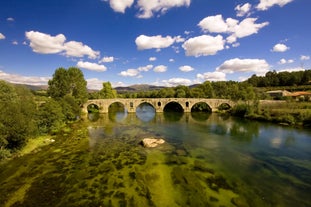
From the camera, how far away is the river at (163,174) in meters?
16.3

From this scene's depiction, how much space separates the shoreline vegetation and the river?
3258mm

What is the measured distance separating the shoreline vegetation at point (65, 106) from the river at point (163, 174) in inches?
128

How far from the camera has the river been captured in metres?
16.3

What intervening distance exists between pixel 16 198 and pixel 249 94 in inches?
2552

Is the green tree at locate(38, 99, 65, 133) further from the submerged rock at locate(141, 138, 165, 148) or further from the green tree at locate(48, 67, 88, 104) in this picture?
the green tree at locate(48, 67, 88, 104)

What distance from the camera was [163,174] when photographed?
20.9m

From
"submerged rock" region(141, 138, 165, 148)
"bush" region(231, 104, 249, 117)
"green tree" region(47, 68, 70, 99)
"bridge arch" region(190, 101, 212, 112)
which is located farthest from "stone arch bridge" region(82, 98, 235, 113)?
"submerged rock" region(141, 138, 165, 148)

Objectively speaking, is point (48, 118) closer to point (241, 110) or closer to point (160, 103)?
point (160, 103)

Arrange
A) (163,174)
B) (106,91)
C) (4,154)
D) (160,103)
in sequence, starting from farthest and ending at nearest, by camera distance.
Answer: (106,91) → (160,103) → (4,154) → (163,174)

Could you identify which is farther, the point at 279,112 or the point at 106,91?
the point at 106,91

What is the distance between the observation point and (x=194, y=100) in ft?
248

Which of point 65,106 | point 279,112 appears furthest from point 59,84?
point 279,112

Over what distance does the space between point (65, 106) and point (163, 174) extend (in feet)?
113

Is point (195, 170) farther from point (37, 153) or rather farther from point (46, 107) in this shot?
point (46, 107)
